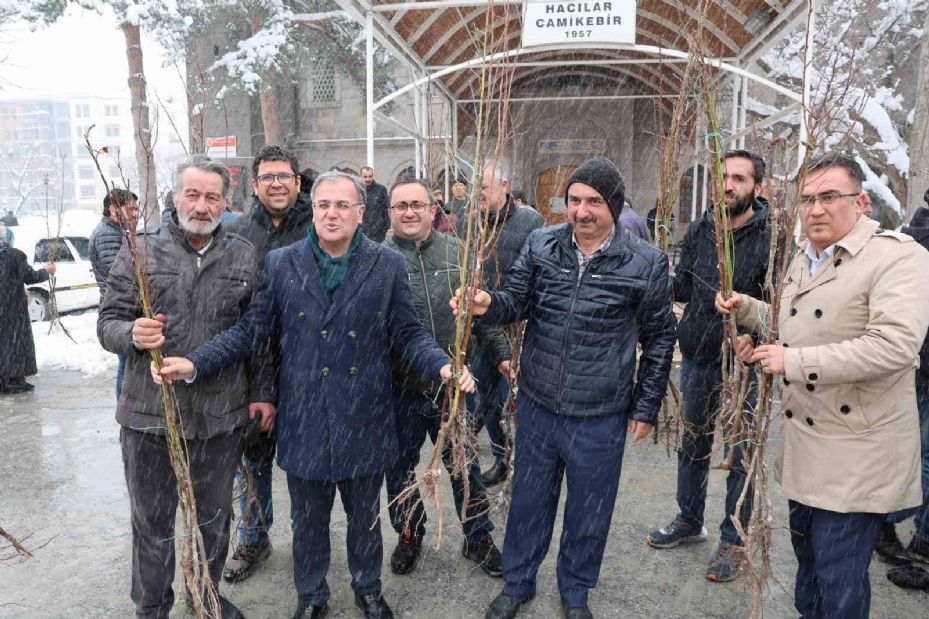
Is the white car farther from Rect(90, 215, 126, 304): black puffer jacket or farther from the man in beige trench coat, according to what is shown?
the man in beige trench coat

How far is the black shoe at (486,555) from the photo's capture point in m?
3.53

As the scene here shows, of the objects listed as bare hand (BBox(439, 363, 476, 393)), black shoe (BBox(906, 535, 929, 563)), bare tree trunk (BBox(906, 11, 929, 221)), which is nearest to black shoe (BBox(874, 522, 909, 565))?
black shoe (BBox(906, 535, 929, 563))

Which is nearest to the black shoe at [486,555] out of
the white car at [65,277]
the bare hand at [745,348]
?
the bare hand at [745,348]

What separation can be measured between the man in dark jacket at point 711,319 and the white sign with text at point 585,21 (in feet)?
12.5

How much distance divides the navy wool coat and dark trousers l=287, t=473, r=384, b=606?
0.12m

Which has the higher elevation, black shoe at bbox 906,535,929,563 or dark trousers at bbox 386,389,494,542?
dark trousers at bbox 386,389,494,542

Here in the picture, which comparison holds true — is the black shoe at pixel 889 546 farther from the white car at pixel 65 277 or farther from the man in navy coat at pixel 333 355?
the white car at pixel 65 277

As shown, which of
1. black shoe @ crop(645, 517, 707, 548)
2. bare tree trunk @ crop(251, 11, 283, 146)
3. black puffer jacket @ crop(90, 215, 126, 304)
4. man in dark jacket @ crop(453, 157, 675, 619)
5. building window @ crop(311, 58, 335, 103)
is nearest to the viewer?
man in dark jacket @ crop(453, 157, 675, 619)

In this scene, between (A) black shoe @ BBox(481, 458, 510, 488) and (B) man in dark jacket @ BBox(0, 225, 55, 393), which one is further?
(B) man in dark jacket @ BBox(0, 225, 55, 393)

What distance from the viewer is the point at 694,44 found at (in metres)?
2.95

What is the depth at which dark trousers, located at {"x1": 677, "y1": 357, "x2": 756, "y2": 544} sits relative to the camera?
3406mm

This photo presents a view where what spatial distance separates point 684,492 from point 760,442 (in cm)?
117

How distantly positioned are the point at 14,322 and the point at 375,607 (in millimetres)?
6285

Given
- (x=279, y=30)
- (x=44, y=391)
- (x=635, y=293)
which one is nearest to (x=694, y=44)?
(x=635, y=293)
